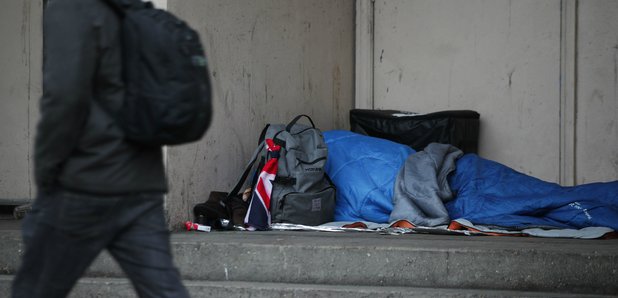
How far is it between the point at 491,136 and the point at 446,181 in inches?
40.6

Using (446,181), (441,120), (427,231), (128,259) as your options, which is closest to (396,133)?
(441,120)

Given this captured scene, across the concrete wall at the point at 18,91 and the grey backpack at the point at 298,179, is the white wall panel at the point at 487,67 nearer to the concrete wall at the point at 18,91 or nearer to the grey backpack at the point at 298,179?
the grey backpack at the point at 298,179

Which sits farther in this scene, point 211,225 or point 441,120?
point 441,120

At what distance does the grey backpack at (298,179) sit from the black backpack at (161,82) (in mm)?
3022

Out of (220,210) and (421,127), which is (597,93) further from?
(220,210)

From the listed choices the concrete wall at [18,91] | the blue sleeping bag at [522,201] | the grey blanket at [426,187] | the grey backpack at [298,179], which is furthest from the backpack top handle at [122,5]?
the concrete wall at [18,91]

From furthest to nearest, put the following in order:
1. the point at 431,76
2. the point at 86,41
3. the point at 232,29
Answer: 1. the point at 431,76
2. the point at 232,29
3. the point at 86,41

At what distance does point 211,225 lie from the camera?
571cm

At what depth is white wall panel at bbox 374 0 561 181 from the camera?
690 cm

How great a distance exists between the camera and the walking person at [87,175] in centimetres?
266

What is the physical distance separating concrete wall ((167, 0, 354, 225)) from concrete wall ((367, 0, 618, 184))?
1.20 ft

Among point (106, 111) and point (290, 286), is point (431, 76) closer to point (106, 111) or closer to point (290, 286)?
point (290, 286)

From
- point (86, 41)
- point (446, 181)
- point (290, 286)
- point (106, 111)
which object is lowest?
point (290, 286)

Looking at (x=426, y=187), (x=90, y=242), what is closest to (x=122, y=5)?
(x=90, y=242)
